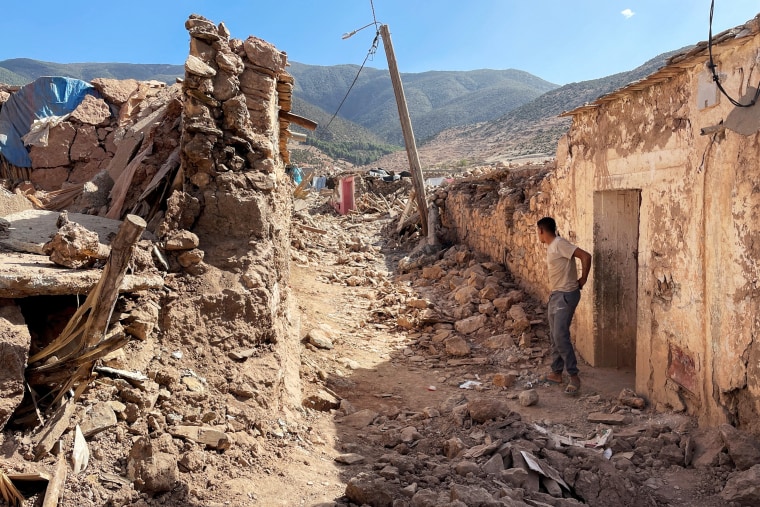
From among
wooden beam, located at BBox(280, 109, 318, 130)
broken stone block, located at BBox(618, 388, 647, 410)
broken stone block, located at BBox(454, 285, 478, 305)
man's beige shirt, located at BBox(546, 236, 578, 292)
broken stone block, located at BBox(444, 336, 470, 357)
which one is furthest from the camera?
broken stone block, located at BBox(454, 285, 478, 305)

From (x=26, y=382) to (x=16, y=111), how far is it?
1033cm

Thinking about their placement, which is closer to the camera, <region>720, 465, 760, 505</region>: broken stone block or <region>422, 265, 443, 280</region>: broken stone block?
<region>720, 465, 760, 505</region>: broken stone block

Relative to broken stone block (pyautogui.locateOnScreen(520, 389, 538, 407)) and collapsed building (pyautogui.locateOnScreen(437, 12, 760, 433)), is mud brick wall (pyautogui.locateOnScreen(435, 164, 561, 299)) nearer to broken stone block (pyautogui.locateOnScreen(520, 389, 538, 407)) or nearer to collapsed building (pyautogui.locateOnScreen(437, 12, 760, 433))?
collapsed building (pyautogui.locateOnScreen(437, 12, 760, 433))

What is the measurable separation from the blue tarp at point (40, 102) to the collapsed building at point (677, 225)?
9574 millimetres

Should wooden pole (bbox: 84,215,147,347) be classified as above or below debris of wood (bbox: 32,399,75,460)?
above

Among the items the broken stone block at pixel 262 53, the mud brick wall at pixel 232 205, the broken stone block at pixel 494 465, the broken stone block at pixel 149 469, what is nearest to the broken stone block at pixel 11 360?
the broken stone block at pixel 149 469

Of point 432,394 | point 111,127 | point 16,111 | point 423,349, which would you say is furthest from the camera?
point 16,111

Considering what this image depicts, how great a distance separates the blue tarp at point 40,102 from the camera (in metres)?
10.6

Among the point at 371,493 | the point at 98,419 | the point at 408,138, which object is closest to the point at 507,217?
the point at 408,138

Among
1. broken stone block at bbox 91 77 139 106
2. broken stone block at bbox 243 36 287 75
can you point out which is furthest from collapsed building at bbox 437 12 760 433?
broken stone block at bbox 91 77 139 106

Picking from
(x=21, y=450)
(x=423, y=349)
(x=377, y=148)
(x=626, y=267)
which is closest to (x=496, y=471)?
(x=21, y=450)

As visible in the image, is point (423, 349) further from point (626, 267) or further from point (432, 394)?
point (626, 267)

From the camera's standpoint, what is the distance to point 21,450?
259cm

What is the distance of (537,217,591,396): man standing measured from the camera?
530 cm
